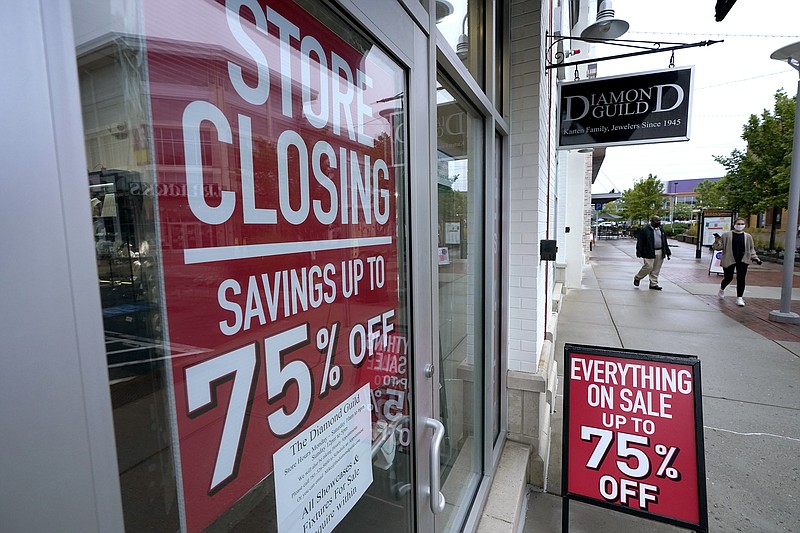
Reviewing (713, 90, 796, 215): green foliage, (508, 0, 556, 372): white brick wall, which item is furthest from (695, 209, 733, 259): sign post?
(508, 0, 556, 372): white brick wall

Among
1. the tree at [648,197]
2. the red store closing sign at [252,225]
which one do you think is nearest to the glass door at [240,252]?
the red store closing sign at [252,225]

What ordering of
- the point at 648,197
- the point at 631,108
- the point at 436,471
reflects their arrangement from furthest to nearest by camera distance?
the point at 648,197, the point at 631,108, the point at 436,471

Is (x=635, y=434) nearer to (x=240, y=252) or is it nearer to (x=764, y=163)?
(x=240, y=252)

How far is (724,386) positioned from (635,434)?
3.28m

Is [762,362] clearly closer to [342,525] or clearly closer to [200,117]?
[342,525]

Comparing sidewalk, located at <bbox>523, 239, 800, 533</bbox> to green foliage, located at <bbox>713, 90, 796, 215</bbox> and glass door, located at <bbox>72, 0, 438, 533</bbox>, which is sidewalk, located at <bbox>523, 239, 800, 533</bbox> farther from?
green foliage, located at <bbox>713, 90, 796, 215</bbox>

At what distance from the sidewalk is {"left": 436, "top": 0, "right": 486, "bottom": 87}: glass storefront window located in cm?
303

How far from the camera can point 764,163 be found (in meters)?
19.8

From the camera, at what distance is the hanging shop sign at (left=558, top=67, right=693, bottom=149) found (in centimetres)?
388

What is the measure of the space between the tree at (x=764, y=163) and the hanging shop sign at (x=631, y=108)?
20.1 meters

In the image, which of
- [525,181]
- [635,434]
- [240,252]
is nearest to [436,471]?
[240,252]

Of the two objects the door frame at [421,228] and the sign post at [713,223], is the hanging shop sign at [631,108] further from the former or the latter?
the sign post at [713,223]

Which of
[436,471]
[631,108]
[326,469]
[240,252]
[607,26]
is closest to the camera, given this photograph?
[240,252]

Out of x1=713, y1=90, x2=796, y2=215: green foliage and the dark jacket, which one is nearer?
the dark jacket
